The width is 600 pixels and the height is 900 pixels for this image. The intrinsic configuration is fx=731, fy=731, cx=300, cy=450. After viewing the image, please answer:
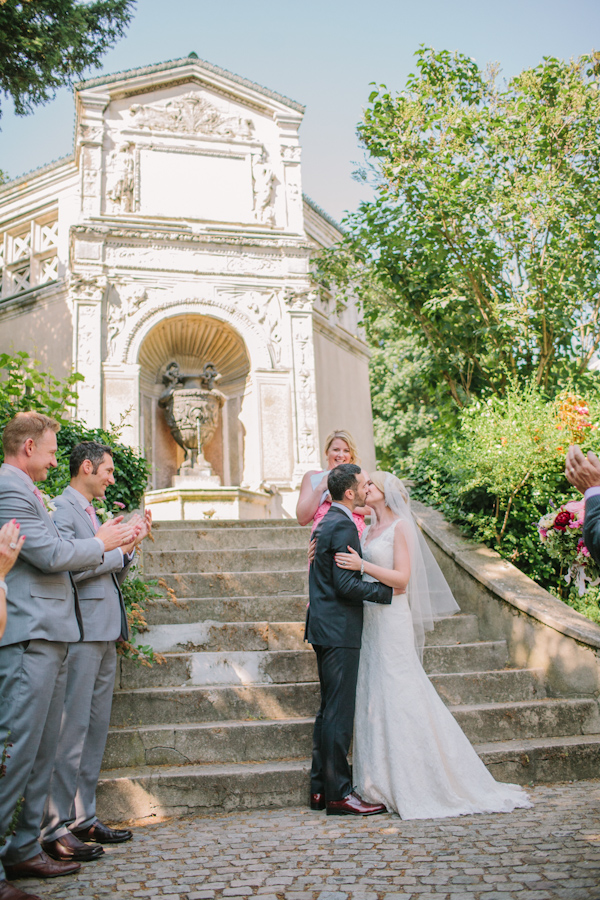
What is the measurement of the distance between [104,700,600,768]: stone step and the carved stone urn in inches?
292

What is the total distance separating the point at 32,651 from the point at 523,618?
3.41m

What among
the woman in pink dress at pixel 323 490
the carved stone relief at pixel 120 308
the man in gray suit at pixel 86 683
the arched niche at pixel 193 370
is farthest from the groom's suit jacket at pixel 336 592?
the carved stone relief at pixel 120 308

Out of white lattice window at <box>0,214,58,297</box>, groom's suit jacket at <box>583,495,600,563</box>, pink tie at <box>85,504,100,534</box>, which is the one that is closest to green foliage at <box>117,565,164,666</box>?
pink tie at <box>85,504,100,534</box>

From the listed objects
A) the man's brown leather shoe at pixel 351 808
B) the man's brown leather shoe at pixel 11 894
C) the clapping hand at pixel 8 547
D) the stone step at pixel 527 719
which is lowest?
the man's brown leather shoe at pixel 351 808

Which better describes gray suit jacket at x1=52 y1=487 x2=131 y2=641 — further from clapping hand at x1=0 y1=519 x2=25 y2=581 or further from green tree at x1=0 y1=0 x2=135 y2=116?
green tree at x1=0 y1=0 x2=135 y2=116

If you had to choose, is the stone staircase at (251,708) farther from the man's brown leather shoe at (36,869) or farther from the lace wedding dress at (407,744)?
the man's brown leather shoe at (36,869)

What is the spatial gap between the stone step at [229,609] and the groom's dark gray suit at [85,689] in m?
1.63

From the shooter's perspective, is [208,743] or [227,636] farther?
[227,636]

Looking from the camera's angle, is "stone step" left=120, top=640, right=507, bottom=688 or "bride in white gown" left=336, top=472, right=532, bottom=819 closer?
"bride in white gown" left=336, top=472, right=532, bottom=819

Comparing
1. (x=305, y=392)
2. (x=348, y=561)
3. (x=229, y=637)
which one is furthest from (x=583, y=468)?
(x=305, y=392)

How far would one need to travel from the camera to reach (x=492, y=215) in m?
8.57

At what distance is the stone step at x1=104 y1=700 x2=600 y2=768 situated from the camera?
405 centimetres

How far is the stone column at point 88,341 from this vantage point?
38.3 feet

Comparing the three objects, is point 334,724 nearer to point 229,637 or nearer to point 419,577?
point 419,577
